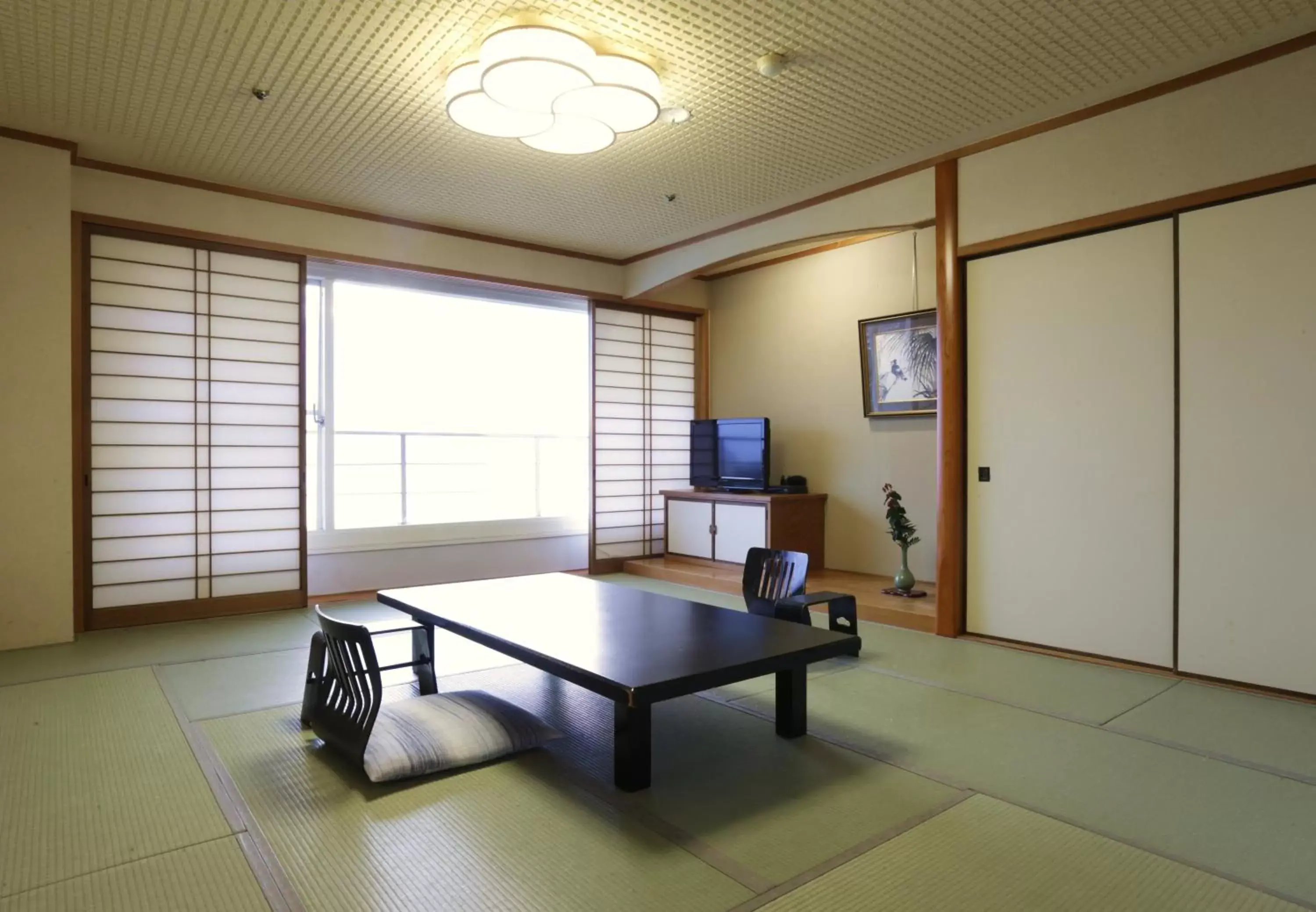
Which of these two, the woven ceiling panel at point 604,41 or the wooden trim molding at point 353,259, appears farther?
the wooden trim molding at point 353,259

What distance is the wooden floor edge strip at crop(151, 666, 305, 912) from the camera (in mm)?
1750

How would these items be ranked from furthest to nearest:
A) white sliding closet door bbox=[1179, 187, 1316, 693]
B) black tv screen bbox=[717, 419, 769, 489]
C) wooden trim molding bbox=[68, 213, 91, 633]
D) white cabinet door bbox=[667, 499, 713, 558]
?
white cabinet door bbox=[667, 499, 713, 558]
black tv screen bbox=[717, 419, 769, 489]
wooden trim molding bbox=[68, 213, 91, 633]
white sliding closet door bbox=[1179, 187, 1316, 693]

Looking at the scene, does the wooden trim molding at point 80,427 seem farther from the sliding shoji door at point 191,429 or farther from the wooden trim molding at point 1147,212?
the wooden trim molding at point 1147,212

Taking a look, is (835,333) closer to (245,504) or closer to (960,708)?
(960,708)

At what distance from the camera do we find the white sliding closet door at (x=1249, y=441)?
305 centimetres

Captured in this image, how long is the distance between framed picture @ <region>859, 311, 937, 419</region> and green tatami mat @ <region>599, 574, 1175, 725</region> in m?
1.80

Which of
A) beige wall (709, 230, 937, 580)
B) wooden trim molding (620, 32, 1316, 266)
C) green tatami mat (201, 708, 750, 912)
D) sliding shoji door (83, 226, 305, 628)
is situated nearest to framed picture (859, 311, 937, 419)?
beige wall (709, 230, 937, 580)

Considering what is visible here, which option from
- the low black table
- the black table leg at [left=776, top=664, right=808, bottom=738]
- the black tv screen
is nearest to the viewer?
the low black table

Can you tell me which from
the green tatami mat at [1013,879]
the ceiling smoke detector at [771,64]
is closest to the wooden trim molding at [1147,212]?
the ceiling smoke detector at [771,64]

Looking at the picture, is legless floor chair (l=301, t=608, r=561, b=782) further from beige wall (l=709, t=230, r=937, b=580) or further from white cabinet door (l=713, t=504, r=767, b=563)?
beige wall (l=709, t=230, r=937, b=580)

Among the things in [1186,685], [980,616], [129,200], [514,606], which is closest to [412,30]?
[514,606]

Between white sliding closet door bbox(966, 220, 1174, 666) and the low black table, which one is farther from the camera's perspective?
white sliding closet door bbox(966, 220, 1174, 666)

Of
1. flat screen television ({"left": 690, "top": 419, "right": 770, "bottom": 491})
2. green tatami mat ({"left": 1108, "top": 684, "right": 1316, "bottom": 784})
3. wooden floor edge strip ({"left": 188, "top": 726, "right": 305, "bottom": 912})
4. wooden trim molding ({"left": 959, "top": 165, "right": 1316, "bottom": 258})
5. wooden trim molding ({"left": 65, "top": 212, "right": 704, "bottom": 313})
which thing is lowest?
wooden floor edge strip ({"left": 188, "top": 726, "right": 305, "bottom": 912})

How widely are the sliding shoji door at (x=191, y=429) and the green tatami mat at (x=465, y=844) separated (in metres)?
2.56
